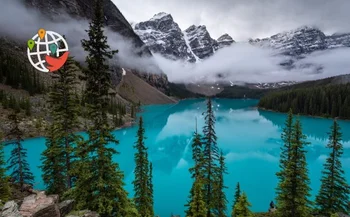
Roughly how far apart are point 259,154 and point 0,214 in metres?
58.6

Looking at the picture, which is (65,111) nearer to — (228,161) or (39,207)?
(39,207)

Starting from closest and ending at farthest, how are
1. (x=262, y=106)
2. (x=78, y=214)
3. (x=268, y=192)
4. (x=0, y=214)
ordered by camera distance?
1. (x=0, y=214)
2. (x=78, y=214)
3. (x=268, y=192)
4. (x=262, y=106)

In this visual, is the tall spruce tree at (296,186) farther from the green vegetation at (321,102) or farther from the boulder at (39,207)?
the green vegetation at (321,102)

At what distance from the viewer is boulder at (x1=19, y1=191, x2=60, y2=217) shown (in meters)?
9.66

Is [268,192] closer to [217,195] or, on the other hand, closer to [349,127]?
[217,195]

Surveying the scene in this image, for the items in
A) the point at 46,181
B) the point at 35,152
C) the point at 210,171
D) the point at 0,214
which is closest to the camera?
the point at 0,214

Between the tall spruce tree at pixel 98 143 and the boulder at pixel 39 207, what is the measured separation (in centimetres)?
306

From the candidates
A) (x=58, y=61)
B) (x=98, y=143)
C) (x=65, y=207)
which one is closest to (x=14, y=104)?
(x=58, y=61)

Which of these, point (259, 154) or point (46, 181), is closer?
point (46, 181)

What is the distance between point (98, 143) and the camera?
1419 centimetres

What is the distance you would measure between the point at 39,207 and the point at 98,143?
476cm

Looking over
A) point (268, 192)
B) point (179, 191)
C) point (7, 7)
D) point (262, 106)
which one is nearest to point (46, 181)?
point (179, 191)

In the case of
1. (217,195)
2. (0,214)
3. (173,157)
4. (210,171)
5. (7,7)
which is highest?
(7,7)

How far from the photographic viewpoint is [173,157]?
6019 centimetres
